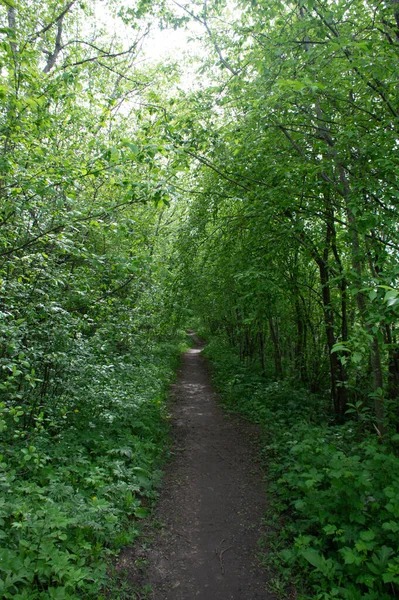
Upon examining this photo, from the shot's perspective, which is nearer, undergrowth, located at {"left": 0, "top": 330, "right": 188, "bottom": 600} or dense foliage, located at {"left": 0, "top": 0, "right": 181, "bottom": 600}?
undergrowth, located at {"left": 0, "top": 330, "right": 188, "bottom": 600}

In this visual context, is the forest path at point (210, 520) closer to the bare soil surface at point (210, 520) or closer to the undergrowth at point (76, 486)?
the bare soil surface at point (210, 520)

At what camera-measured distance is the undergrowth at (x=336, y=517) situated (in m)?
3.18

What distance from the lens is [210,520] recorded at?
15.7 feet

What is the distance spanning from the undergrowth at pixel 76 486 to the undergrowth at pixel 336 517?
194cm

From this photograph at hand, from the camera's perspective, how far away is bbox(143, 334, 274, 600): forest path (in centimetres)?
365

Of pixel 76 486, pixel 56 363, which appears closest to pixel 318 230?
pixel 56 363

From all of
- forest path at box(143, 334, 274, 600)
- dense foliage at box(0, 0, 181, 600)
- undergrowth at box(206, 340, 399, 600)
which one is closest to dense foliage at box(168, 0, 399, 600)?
undergrowth at box(206, 340, 399, 600)

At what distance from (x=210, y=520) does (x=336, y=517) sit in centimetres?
182

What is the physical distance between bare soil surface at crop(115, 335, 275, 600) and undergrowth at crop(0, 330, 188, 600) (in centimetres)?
42

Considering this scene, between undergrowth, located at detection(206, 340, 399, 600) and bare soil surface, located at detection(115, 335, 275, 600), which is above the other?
undergrowth, located at detection(206, 340, 399, 600)

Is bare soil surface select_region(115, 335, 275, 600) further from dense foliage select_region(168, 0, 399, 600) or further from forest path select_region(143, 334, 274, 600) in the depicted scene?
dense foliage select_region(168, 0, 399, 600)

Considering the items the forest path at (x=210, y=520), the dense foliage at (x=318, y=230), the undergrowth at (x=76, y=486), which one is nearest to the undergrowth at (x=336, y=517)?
the dense foliage at (x=318, y=230)

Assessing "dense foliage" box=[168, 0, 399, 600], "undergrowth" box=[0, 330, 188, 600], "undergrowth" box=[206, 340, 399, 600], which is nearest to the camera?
"undergrowth" box=[0, 330, 188, 600]

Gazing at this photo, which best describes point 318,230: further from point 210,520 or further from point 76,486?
point 76,486
